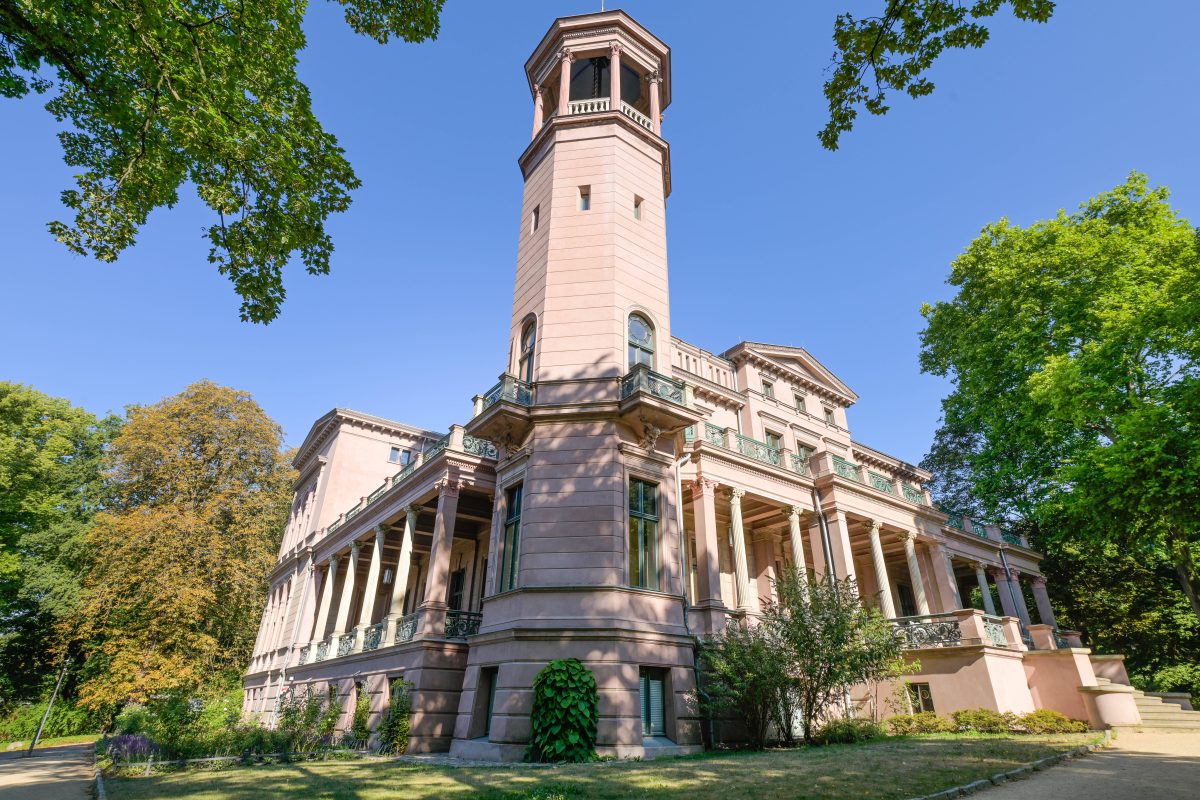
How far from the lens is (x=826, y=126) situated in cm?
762

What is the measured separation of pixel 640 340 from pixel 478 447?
6716mm

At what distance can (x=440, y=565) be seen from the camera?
1855cm

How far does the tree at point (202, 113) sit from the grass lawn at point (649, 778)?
284 inches

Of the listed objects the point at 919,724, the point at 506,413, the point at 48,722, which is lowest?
the point at 48,722

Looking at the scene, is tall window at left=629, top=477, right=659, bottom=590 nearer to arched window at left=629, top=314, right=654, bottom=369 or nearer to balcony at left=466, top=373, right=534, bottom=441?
balcony at left=466, top=373, right=534, bottom=441

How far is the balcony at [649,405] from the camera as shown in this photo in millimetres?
15781

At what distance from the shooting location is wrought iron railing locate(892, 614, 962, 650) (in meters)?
18.0

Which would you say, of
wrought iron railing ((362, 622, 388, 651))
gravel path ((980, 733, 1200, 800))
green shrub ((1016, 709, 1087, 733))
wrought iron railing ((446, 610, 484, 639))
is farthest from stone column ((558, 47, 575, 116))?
green shrub ((1016, 709, 1087, 733))

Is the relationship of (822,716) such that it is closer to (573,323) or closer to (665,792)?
(665,792)

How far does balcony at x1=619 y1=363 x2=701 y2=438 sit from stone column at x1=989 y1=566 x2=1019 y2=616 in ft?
76.5

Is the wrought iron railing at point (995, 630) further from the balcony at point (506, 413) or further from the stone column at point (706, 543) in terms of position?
the balcony at point (506, 413)

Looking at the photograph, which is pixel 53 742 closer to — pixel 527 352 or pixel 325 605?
pixel 325 605

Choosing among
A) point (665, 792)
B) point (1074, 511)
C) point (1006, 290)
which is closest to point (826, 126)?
point (665, 792)

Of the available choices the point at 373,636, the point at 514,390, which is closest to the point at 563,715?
the point at 514,390
